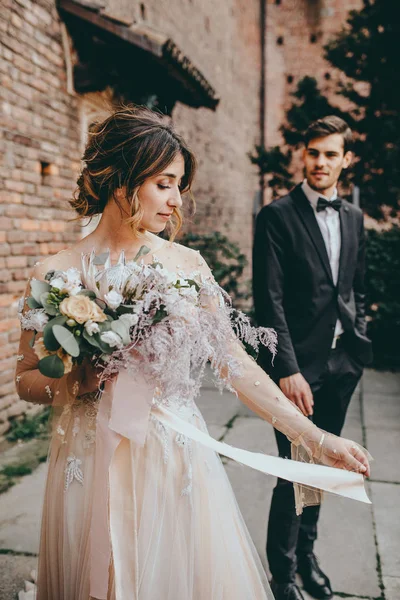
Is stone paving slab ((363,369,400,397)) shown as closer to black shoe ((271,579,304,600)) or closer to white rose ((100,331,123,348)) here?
black shoe ((271,579,304,600))

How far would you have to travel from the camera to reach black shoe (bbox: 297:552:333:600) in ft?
8.19

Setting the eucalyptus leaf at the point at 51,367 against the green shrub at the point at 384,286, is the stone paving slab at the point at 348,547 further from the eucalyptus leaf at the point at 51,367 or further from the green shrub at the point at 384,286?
the green shrub at the point at 384,286

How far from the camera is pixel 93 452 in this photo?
5.40ft

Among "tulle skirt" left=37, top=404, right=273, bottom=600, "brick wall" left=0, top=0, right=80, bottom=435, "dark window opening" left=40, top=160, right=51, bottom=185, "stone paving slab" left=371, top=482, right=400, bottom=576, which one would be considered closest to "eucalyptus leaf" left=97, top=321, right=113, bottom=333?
"tulle skirt" left=37, top=404, right=273, bottom=600

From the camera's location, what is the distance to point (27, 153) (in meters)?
4.57

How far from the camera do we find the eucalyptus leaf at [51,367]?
1.35m

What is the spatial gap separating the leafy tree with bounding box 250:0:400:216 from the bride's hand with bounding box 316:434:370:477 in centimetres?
658

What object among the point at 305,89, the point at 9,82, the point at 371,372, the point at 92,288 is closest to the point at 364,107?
the point at 305,89

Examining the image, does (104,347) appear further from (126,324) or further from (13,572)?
(13,572)

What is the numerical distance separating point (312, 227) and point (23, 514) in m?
2.39

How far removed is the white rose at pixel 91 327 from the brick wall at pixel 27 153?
319 centimetres

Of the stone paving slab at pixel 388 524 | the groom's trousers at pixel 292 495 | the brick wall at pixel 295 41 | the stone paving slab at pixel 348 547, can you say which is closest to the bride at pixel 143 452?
the groom's trousers at pixel 292 495

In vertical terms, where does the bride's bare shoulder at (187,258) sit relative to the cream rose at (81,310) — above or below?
above

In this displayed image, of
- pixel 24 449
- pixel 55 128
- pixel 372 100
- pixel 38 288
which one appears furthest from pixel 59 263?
pixel 372 100
